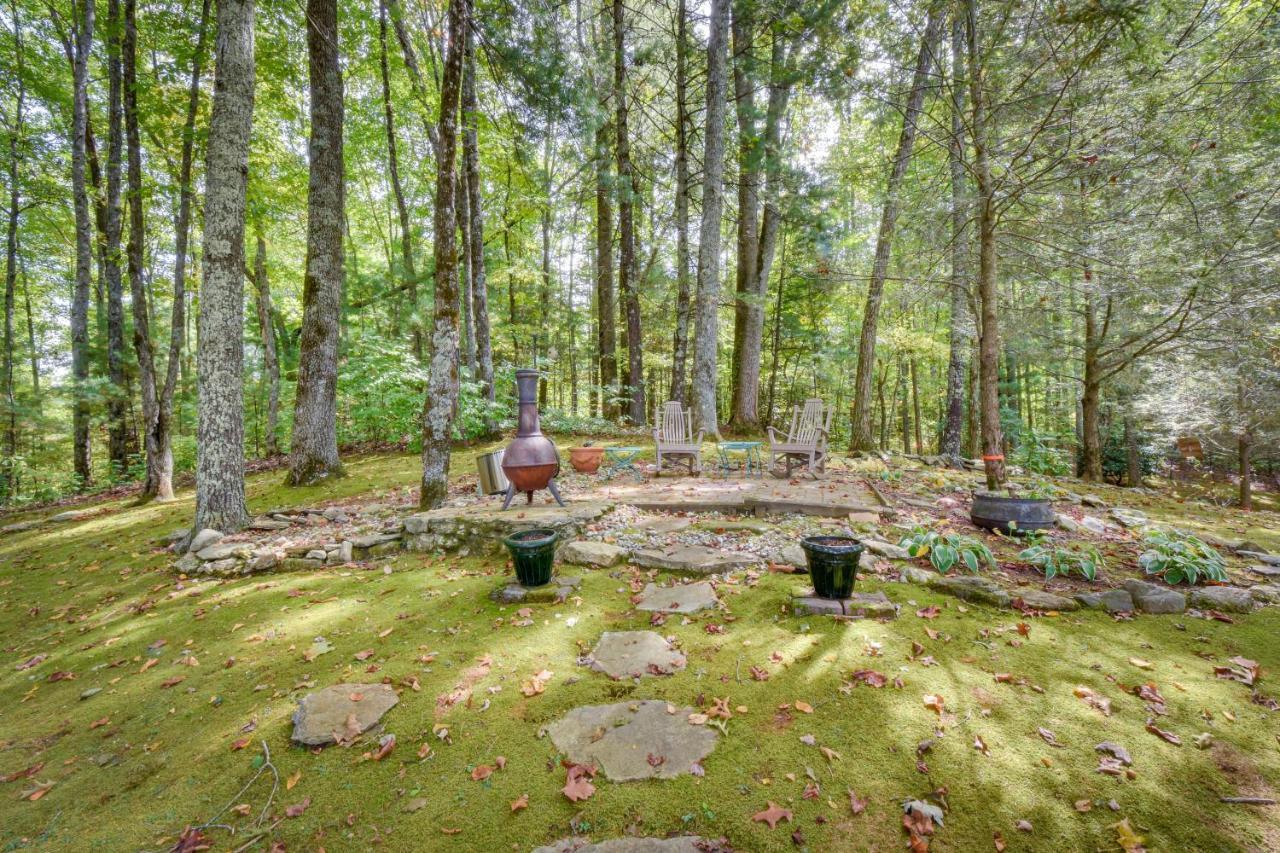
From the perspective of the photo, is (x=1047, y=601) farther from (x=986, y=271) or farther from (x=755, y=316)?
(x=755, y=316)

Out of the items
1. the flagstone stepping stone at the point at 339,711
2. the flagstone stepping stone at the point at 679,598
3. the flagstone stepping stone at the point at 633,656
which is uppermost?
the flagstone stepping stone at the point at 679,598

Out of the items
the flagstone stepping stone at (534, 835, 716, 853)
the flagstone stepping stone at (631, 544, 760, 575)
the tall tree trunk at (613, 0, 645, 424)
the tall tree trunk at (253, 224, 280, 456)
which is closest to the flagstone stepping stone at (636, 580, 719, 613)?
the flagstone stepping stone at (631, 544, 760, 575)

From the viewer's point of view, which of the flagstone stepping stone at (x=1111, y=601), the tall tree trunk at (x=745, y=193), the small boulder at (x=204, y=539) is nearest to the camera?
the flagstone stepping stone at (x=1111, y=601)

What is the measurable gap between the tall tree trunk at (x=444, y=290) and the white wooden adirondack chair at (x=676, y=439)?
284cm

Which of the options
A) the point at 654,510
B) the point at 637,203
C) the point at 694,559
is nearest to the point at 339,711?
the point at 694,559

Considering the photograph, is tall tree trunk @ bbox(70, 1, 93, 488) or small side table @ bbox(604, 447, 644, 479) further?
tall tree trunk @ bbox(70, 1, 93, 488)

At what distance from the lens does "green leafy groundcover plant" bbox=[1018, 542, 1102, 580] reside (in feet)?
11.7

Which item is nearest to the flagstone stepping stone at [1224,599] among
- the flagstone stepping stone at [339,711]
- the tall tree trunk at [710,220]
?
the flagstone stepping stone at [339,711]

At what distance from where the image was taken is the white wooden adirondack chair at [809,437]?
257 inches

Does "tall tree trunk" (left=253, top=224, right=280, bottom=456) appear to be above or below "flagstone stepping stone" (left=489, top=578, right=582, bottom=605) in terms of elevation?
above

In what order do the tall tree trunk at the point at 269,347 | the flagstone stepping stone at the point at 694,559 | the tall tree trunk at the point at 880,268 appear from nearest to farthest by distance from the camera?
the flagstone stepping stone at the point at 694,559 → the tall tree trunk at the point at 880,268 → the tall tree trunk at the point at 269,347

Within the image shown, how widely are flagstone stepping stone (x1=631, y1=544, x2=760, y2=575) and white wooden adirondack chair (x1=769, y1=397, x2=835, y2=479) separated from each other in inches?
111

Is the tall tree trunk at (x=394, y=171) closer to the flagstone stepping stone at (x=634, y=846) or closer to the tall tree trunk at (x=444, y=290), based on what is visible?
the tall tree trunk at (x=444, y=290)

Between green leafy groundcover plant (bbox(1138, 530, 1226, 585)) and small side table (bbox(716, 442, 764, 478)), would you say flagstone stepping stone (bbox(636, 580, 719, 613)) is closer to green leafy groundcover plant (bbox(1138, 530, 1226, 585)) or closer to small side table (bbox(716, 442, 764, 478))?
small side table (bbox(716, 442, 764, 478))
